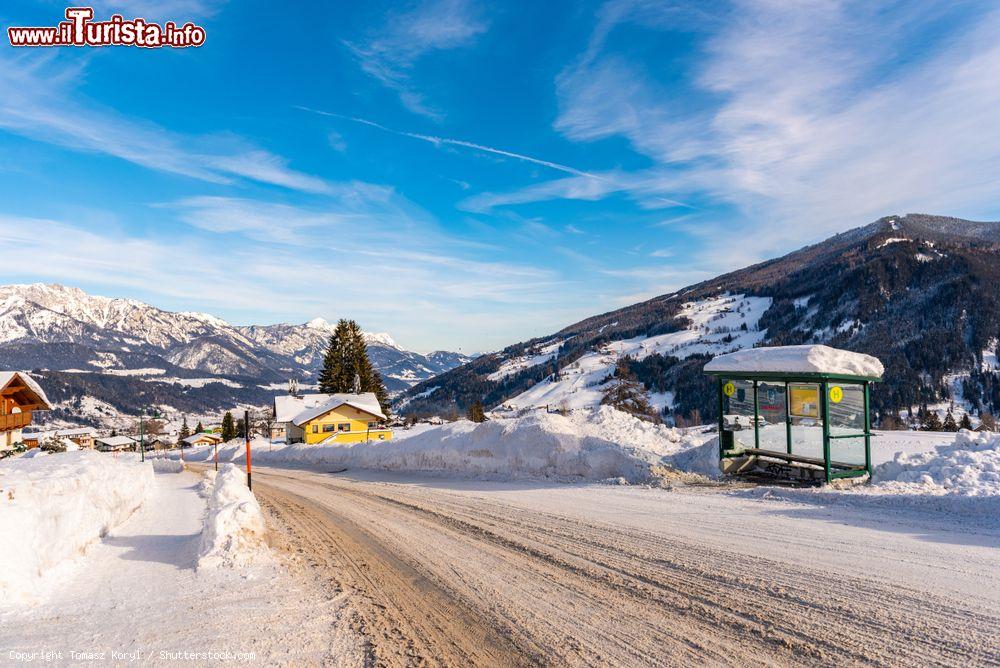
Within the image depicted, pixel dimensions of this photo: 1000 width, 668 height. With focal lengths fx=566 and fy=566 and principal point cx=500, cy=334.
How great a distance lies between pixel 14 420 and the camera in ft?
119

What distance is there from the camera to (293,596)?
6.44 meters

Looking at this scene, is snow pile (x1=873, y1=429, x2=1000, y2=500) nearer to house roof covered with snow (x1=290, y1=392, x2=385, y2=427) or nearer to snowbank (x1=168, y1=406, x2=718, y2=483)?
snowbank (x1=168, y1=406, x2=718, y2=483)

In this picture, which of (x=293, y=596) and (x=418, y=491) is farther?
(x=418, y=491)

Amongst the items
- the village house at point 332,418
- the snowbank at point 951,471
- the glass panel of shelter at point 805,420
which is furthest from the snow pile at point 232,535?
the village house at point 332,418

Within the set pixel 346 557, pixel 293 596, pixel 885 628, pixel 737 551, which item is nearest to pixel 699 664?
pixel 885 628

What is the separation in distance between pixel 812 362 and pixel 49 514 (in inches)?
596

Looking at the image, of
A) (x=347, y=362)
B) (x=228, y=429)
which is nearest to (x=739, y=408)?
(x=347, y=362)

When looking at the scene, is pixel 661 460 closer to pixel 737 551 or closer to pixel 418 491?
pixel 418 491

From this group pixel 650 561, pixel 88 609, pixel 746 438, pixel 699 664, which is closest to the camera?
pixel 699 664

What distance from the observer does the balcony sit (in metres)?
34.8

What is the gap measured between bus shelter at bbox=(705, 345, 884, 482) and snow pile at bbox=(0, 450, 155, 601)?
14332mm

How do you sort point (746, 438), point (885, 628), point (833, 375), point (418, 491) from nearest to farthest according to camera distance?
point (885, 628) < point (833, 375) < point (418, 491) < point (746, 438)

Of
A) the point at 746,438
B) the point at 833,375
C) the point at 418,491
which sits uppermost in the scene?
the point at 833,375

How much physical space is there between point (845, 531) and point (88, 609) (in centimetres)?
1014
